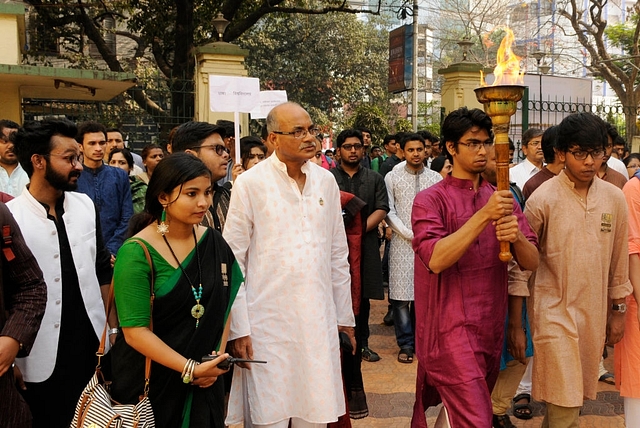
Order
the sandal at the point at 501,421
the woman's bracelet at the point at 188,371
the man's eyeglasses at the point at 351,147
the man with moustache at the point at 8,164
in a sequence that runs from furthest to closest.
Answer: the man's eyeglasses at the point at 351,147, the man with moustache at the point at 8,164, the sandal at the point at 501,421, the woman's bracelet at the point at 188,371

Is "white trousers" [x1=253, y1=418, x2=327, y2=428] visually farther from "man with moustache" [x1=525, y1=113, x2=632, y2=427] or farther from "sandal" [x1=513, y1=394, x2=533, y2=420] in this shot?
"sandal" [x1=513, y1=394, x2=533, y2=420]

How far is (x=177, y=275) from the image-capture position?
298 cm

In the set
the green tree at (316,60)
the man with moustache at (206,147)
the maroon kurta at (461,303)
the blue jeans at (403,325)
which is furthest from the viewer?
the green tree at (316,60)

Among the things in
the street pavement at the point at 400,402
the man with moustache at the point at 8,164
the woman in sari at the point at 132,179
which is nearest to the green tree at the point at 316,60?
the woman in sari at the point at 132,179

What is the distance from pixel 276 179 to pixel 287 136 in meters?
0.25

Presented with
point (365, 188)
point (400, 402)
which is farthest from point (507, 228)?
point (365, 188)

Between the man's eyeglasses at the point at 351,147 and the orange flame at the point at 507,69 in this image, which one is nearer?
Answer: the orange flame at the point at 507,69

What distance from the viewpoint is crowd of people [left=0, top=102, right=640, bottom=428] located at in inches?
119

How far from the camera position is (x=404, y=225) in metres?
7.16

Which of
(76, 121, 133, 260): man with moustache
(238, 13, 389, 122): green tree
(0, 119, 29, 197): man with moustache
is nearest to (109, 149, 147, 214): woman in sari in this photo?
(76, 121, 133, 260): man with moustache

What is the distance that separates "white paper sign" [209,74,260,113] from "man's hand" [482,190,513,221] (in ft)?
12.2

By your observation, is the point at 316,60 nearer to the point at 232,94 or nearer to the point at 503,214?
the point at 232,94

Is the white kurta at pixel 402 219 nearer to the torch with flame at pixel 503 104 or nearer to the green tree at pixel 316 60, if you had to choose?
the torch with flame at pixel 503 104

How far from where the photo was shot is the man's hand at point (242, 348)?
3.55 meters
